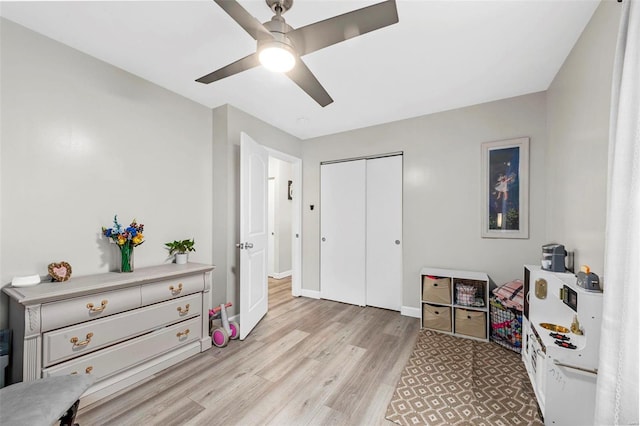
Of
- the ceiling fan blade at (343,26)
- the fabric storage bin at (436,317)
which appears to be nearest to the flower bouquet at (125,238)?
the ceiling fan blade at (343,26)

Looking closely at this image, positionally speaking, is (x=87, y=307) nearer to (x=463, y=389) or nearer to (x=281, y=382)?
(x=281, y=382)

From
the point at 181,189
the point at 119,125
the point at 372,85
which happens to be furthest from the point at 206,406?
the point at 372,85

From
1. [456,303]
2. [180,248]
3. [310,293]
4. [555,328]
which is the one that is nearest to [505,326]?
[456,303]

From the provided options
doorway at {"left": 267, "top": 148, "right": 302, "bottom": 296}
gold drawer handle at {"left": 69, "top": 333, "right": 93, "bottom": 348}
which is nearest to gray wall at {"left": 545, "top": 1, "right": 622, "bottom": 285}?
gold drawer handle at {"left": 69, "top": 333, "right": 93, "bottom": 348}

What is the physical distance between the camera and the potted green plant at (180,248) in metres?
2.59

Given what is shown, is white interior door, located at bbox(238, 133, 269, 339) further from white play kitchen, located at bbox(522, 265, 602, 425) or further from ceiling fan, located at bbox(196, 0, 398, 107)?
white play kitchen, located at bbox(522, 265, 602, 425)

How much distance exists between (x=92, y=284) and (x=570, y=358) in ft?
9.64

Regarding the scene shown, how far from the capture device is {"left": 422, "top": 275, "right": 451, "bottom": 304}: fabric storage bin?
2.83m

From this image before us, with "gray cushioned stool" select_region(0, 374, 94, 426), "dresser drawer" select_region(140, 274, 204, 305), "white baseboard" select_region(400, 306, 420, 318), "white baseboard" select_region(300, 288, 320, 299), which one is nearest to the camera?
"gray cushioned stool" select_region(0, 374, 94, 426)

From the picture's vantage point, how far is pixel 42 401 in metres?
1.16

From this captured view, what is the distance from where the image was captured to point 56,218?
189 centimetres

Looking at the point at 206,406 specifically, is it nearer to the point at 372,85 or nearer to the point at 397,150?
the point at 372,85

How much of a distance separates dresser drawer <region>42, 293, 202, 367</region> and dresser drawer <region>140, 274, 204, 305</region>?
5 cm

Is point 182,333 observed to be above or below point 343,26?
below
